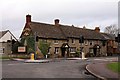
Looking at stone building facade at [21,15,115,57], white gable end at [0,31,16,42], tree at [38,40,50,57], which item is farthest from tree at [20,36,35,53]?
white gable end at [0,31,16,42]

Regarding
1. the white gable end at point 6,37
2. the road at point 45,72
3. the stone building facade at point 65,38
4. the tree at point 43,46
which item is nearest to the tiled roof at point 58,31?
the stone building facade at point 65,38

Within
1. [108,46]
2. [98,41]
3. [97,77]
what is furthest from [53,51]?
[97,77]

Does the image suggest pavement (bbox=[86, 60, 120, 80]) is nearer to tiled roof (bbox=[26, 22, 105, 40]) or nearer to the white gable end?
tiled roof (bbox=[26, 22, 105, 40])

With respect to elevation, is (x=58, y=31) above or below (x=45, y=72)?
above

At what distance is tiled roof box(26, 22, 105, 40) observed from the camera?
59.4 m

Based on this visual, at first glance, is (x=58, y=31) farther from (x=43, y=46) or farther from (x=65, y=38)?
(x=43, y=46)

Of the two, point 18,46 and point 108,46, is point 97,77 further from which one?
point 108,46

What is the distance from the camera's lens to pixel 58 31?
213 ft

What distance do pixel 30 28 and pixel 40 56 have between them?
22.9ft

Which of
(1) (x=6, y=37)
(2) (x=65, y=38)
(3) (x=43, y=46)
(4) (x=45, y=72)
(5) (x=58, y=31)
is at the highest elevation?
(5) (x=58, y=31)

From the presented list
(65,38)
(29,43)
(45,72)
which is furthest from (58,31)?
(45,72)

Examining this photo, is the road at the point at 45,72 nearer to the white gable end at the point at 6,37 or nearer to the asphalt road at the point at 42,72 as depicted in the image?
the asphalt road at the point at 42,72

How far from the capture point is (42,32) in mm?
59406

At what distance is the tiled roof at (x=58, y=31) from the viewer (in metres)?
59.4
